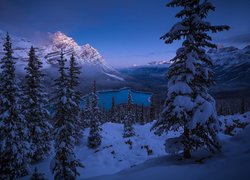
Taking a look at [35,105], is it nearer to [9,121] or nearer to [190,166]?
[9,121]

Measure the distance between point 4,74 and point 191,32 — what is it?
17572mm

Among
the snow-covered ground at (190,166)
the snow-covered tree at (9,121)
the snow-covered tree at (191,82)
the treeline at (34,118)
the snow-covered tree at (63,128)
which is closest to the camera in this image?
the snow-covered ground at (190,166)

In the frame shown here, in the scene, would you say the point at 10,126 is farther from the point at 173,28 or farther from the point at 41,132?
the point at 173,28

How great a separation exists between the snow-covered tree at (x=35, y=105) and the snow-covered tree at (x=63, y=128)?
751cm

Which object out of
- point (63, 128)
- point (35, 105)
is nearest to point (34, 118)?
point (35, 105)

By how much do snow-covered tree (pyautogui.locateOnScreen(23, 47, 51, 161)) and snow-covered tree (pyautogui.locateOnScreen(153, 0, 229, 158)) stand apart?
1712 centimetres

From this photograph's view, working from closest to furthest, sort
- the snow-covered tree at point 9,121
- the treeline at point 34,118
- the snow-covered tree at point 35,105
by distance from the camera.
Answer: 1. the treeline at point 34,118
2. the snow-covered tree at point 9,121
3. the snow-covered tree at point 35,105

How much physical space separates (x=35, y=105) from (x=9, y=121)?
15.4 ft

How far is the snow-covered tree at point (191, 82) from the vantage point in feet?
28.6

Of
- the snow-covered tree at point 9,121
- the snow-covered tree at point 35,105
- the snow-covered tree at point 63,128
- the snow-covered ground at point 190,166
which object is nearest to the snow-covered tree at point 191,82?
the snow-covered ground at point 190,166

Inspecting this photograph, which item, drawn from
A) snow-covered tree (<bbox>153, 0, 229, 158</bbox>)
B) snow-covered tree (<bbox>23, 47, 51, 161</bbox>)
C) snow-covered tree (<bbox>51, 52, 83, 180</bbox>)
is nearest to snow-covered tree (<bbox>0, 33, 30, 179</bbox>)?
snow-covered tree (<bbox>23, 47, 51, 161</bbox>)

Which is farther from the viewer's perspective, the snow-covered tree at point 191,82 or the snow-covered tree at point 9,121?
the snow-covered tree at point 9,121

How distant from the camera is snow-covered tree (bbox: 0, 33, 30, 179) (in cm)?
1628

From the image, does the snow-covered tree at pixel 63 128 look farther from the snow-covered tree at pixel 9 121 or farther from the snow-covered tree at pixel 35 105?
the snow-covered tree at pixel 35 105
